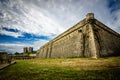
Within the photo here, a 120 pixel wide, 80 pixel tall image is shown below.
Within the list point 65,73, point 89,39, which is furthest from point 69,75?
point 89,39

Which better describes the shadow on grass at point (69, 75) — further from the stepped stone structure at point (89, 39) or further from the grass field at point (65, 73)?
the stepped stone structure at point (89, 39)

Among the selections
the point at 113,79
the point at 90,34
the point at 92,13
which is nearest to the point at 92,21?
the point at 92,13

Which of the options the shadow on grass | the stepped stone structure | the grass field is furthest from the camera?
the stepped stone structure

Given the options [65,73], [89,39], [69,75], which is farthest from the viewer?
[89,39]

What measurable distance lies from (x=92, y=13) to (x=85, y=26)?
1881 millimetres

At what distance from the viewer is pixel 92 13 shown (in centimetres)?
1344

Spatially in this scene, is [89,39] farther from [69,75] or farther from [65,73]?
[69,75]

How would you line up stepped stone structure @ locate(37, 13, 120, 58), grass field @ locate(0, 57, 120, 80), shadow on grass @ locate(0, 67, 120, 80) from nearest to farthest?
shadow on grass @ locate(0, 67, 120, 80) < grass field @ locate(0, 57, 120, 80) < stepped stone structure @ locate(37, 13, 120, 58)

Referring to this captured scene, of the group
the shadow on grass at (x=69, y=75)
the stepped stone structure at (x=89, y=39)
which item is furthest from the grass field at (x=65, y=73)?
the stepped stone structure at (x=89, y=39)

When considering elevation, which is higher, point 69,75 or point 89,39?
point 89,39

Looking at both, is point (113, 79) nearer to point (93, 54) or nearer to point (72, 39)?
point (93, 54)

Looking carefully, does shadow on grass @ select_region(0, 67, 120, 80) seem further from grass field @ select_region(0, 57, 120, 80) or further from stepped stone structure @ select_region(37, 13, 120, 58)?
stepped stone structure @ select_region(37, 13, 120, 58)

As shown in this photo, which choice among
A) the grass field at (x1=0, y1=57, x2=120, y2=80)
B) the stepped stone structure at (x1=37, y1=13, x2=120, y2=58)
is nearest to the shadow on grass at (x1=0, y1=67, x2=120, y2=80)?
the grass field at (x1=0, y1=57, x2=120, y2=80)

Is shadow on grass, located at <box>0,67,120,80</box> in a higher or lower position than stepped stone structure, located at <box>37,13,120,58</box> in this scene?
lower
